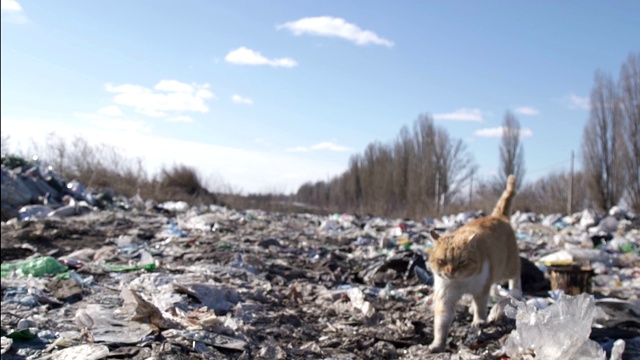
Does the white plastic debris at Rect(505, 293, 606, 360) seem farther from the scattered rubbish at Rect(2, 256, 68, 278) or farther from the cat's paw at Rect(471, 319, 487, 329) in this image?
the scattered rubbish at Rect(2, 256, 68, 278)

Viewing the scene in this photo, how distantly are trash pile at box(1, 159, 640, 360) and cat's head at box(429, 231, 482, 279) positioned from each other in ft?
1.33

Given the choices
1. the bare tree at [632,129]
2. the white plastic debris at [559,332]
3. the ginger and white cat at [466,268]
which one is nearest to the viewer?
the white plastic debris at [559,332]

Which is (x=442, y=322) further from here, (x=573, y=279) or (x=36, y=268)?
(x=36, y=268)

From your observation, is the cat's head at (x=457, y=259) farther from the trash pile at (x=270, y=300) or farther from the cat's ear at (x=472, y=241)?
the trash pile at (x=270, y=300)

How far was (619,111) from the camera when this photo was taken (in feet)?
56.0

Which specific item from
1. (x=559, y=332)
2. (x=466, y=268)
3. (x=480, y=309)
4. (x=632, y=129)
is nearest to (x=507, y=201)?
(x=480, y=309)

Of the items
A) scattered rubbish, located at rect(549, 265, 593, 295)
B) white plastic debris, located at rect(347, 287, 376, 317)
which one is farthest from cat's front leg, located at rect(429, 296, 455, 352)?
scattered rubbish, located at rect(549, 265, 593, 295)

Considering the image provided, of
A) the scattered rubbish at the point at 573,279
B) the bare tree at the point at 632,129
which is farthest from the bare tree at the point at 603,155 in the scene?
the scattered rubbish at the point at 573,279

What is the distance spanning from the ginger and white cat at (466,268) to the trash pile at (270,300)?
160 mm

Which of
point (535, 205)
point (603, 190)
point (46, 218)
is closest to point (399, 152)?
point (535, 205)

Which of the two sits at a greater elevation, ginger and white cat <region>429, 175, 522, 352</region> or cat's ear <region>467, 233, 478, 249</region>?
cat's ear <region>467, 233, 478, 249</region>

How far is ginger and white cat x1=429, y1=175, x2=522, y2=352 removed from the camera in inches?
130

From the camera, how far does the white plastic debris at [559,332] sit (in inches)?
84.8

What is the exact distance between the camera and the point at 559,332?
2232mm
